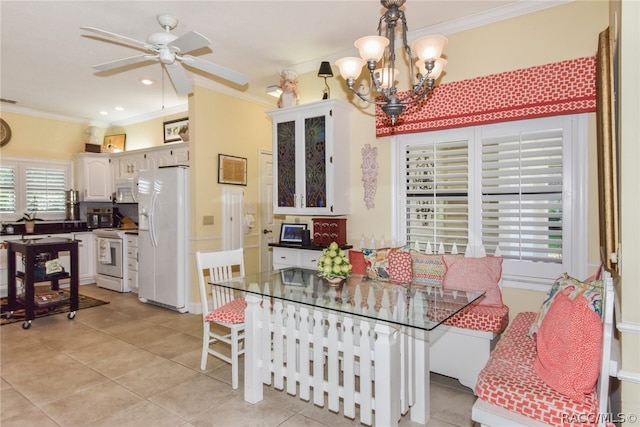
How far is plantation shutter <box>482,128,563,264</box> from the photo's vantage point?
286 centimetres

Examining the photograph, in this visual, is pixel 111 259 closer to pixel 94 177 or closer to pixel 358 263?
pixel 94 177

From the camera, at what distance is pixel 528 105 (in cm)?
289

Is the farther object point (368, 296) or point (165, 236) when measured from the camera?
point (165, 236)

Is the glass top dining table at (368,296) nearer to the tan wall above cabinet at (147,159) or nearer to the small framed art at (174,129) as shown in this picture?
the tan wall above cabinet at (147,159)

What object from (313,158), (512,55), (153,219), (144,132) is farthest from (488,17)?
(144,132)

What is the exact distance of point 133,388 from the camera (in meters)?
2.79

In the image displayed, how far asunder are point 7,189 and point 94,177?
122cm

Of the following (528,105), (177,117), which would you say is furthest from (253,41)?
(177,117)

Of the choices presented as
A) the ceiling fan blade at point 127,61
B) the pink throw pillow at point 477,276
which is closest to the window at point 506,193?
the pink throw pillow at point 477,276

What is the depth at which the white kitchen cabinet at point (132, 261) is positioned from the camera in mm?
5664

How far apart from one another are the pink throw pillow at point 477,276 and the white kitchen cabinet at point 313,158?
1.31m

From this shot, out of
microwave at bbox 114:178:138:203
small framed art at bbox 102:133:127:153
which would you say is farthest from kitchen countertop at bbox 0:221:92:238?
small framed art at bbox 102:133:127:153

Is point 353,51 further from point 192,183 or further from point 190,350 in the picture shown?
point 190,350

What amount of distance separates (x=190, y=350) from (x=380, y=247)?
2076 millimetres
